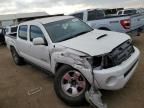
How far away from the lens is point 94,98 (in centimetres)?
388

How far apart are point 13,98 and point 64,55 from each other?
6.16ft

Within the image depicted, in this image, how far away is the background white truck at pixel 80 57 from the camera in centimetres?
396

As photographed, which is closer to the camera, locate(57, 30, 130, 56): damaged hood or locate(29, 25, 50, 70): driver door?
locate(57, 30, 130, 56): damaged hood

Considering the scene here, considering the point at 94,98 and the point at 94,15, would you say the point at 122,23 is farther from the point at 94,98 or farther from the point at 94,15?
the point at 94,98

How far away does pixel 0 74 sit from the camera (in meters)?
7.59

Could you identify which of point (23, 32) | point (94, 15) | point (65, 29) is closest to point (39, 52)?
point (65, 29)

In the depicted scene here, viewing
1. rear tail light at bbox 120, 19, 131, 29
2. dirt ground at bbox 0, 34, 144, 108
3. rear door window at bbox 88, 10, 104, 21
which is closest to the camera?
dirt ground at bbox 0, 34, 144, 108

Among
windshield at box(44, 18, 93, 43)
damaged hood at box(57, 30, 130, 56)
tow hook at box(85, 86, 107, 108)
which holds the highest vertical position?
windshield at box(44, 18, 93, 43)

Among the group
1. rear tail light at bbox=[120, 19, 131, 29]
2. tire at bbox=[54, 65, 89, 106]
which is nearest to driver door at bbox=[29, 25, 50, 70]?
tire at bbox=[54, 65, 89, 106]

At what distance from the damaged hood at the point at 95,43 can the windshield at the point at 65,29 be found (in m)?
0.30

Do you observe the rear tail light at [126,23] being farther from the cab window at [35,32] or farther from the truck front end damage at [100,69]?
the truck front end damage at [100,69]

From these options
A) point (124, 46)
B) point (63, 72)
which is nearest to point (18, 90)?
point (63, 72)

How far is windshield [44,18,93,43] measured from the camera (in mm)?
5166

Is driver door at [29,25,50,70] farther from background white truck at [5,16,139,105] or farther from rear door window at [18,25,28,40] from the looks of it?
rear door window at [18,25,28,40]
